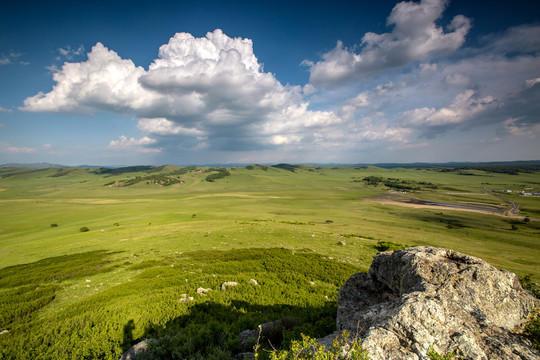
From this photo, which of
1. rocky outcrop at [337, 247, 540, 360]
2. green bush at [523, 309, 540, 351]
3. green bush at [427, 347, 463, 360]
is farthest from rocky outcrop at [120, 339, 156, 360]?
green bush at [523, 309, 540, 351]

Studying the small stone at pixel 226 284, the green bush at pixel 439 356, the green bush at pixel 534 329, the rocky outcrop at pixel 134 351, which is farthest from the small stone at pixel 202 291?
the green bush at pixel 534 329

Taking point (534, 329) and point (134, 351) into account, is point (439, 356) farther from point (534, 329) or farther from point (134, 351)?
point (134, 351)

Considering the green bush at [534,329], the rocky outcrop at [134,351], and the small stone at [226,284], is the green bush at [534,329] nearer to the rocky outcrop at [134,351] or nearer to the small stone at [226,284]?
the rocky outcrop at [134,351]

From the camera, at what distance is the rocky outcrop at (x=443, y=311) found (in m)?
6.07

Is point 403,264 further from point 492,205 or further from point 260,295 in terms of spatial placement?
point 492,205

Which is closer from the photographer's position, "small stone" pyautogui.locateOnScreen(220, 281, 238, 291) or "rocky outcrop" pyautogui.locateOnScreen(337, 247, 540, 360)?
"rocky outcrop" pyautogui.locateOnScreen(337, 247, 540, 360)

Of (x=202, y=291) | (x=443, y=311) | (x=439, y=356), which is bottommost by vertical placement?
(x=202, y=291)

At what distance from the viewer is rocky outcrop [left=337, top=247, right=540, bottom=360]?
6066mm

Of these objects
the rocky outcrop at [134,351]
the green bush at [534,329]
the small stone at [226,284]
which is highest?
the green bush at [534,329]

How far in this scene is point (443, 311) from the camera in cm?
679

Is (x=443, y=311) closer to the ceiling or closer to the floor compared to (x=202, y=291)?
closer to the ceiling

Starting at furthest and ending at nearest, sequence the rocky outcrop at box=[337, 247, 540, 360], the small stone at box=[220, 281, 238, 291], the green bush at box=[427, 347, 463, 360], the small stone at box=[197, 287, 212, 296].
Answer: the small stone at box=[220, 281, 238, 291] → the small stone at box=[197, 287, 212, 296] → the rocky outcrop at box=[337, 247, 540, 360] → the green bush at box=[427, 347, 463, 360]

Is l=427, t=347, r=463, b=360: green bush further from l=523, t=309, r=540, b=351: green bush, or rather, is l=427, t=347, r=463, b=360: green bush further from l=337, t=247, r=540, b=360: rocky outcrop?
l=523, t=309, r=540, b=351: green bush

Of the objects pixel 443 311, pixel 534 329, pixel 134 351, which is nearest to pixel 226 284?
pixel 134 351
